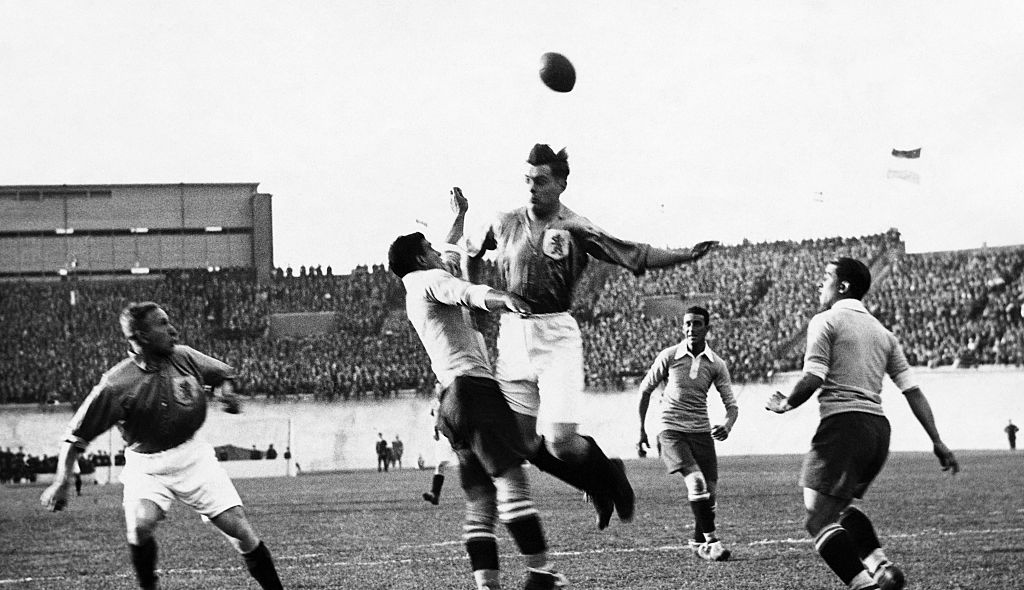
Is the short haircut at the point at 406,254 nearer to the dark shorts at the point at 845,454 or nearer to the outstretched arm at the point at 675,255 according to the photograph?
the outstretched arm at the point at 675,255

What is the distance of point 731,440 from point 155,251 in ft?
96.2

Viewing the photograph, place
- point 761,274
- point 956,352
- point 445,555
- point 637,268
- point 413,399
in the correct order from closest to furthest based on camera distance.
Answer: point 637,268, point 445,555, point 956,352, point 413,399, point 761,274

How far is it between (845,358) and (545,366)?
1857 mm

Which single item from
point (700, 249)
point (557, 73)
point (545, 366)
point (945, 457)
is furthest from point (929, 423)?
point (557, 73)

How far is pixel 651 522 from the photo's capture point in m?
14.9

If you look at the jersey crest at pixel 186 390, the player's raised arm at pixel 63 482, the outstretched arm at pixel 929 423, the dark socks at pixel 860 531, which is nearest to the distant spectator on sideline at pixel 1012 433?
the outstretched arm at pixel 929 423

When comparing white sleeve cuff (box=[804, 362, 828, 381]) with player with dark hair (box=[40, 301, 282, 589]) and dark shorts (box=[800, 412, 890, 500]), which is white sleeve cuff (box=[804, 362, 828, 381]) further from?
player with dark hair (box=[40, 301, 282, 589])

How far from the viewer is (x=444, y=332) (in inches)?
289

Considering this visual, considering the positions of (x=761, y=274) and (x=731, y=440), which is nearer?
(x=731, y=440)

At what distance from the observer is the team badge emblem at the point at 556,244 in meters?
7.54

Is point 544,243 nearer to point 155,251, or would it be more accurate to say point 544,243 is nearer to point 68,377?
point 68,377

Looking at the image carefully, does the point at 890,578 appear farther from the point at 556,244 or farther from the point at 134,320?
the point at 134,320

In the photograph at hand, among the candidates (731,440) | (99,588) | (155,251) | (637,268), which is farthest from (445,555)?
(155,251)

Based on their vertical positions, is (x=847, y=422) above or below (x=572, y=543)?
above
